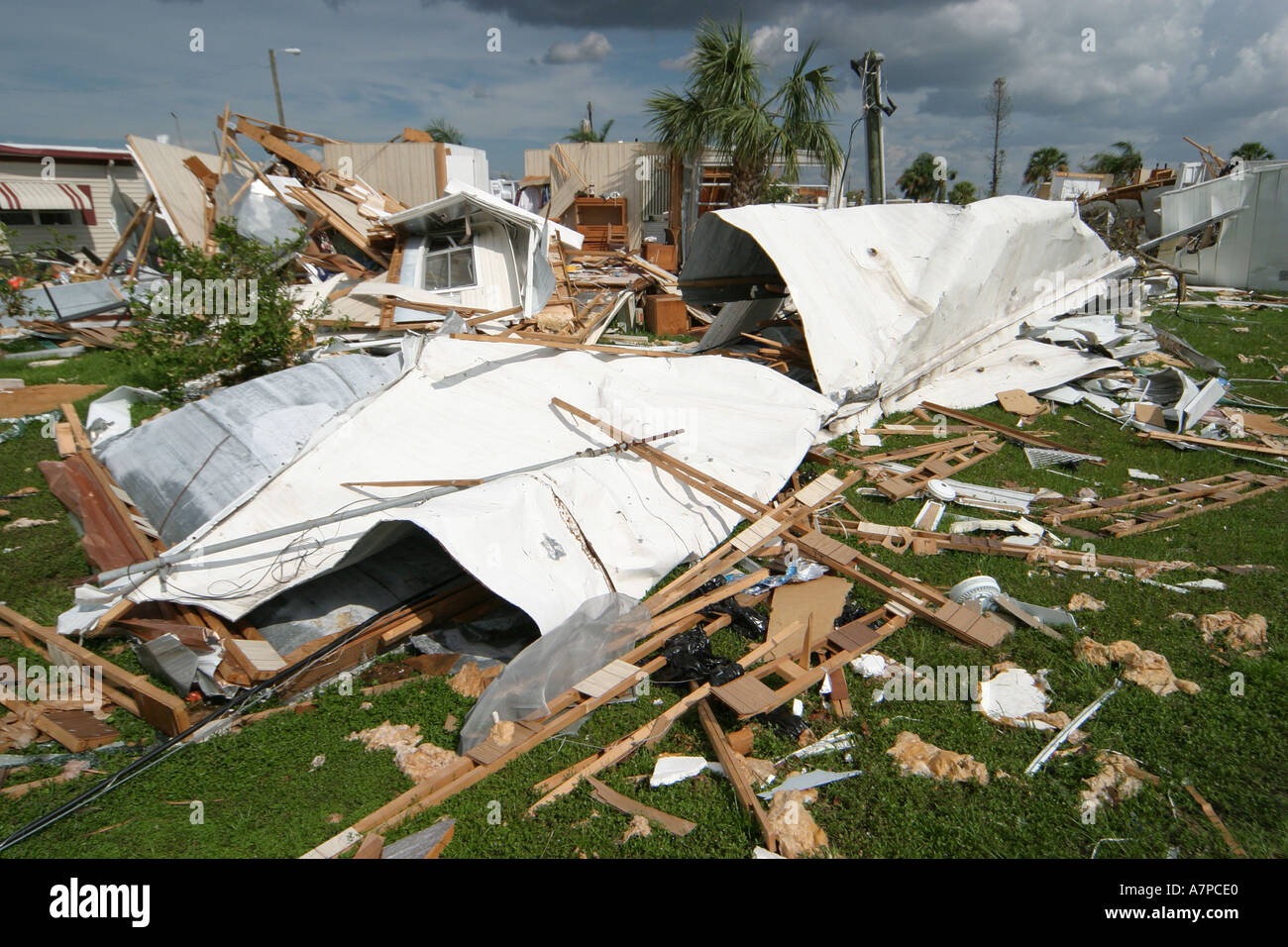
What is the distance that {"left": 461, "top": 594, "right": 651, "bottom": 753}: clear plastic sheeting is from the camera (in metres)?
3.78

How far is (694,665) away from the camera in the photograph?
4141 millimetres

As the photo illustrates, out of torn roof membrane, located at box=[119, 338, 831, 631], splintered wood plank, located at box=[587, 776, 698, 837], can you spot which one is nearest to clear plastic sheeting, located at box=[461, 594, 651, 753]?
torn roof membrane, located at box=[119, 338, 831, 631]

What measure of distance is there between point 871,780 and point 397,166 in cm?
2158

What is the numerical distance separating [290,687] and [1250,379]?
12.3 meters

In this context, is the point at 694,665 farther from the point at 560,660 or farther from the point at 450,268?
the point at 450,268

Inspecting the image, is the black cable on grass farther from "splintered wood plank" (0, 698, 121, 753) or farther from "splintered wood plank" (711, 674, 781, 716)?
"splintered wood plank" (711, 674, 781, 716)

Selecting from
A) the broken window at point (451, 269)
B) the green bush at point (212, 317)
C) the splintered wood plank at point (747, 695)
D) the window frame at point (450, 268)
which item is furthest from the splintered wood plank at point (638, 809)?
the broken window at point (451, 269)

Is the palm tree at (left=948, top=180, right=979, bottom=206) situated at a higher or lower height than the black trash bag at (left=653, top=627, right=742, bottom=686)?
higher

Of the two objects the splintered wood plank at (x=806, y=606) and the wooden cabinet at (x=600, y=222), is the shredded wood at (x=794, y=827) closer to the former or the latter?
the splintered wood plank at (x=806, y=606)

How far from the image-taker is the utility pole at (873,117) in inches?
458

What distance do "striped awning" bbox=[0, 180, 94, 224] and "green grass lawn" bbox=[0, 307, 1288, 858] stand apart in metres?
21.8

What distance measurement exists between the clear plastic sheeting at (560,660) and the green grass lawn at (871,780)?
26 cm

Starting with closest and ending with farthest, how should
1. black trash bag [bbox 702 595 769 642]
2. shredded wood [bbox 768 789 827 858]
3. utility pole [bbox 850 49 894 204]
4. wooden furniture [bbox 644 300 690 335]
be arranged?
shredded wood [bbox 768 789 827 858]
black trash bag [bbox 702 595 769 642]
utility pole [bbox 850 49 894 204]
wooden furniture [bbox 644 300 690 335]
